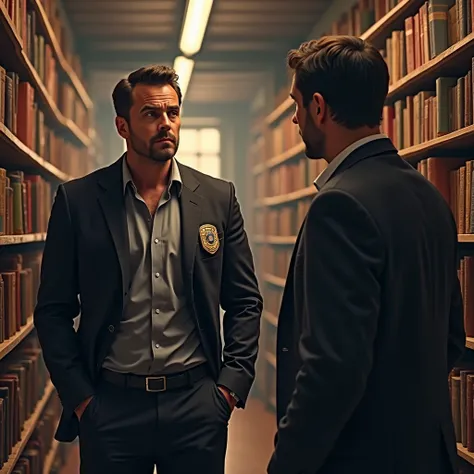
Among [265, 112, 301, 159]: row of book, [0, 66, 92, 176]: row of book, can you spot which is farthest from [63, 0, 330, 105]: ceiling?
[0, 66, 92, 176]: row of book

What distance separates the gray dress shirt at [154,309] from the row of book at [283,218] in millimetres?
3537

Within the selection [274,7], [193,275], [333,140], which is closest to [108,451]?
[193,275]

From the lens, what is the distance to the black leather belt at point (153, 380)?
2162 mm

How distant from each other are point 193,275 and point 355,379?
0.94m

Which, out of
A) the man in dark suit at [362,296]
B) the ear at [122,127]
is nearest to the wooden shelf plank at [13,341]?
the ear at [122,127]

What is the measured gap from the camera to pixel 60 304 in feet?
7.50

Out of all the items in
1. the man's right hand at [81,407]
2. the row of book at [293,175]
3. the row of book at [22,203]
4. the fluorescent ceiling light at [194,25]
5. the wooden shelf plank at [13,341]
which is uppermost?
the fluorescent ceiling light at [194,25]

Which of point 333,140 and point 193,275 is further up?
point 333,140

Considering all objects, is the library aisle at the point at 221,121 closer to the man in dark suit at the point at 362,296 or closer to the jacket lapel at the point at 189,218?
the jacket lapel at the point at 189,218

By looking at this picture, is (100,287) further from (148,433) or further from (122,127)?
(122,127)

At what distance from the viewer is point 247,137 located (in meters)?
10.0

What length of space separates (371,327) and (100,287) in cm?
102

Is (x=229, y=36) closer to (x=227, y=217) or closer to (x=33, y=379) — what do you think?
(x=33, y=379)

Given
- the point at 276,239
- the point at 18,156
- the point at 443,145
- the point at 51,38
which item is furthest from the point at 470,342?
the point at 276,239
